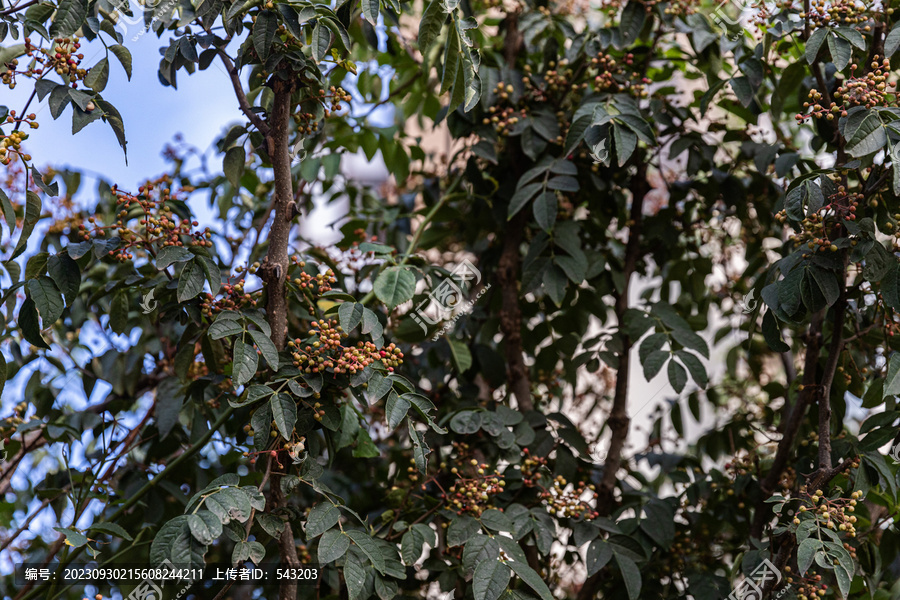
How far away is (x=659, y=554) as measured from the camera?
1.65 m

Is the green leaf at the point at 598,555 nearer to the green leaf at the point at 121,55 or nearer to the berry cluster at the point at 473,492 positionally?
the berry cluster at the point at 473,492

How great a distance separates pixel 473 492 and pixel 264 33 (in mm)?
865

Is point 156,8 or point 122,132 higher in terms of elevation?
point 156,8

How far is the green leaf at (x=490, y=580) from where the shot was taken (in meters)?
1.24

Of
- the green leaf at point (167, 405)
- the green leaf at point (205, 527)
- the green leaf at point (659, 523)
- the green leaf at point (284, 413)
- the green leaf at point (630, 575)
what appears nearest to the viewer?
the green leaf at point (205, 527)

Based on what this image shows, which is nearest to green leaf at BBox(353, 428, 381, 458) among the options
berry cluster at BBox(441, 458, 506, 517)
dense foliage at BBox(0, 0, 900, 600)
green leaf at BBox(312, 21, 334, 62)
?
dense foliage at BBox(0, 0, 900, 600)

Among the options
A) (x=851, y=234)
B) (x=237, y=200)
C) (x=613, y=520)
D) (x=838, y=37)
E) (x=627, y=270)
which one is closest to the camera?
(x=851, y=234)

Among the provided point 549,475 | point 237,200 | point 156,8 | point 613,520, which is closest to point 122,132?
point 156,8

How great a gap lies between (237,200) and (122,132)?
69cm

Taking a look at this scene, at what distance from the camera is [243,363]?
3.93ft

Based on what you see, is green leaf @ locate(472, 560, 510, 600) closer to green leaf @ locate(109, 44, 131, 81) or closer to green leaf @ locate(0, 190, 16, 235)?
green leaf @ locate(0, 190, 16, 235)

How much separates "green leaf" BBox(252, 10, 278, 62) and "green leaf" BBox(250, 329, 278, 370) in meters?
0.45

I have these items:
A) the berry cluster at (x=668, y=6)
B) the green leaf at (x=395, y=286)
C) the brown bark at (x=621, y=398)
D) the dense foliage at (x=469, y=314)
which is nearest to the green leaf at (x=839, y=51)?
the dense foliage at (x=469, y=314)

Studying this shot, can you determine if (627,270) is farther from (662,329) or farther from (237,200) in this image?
(237,200)
